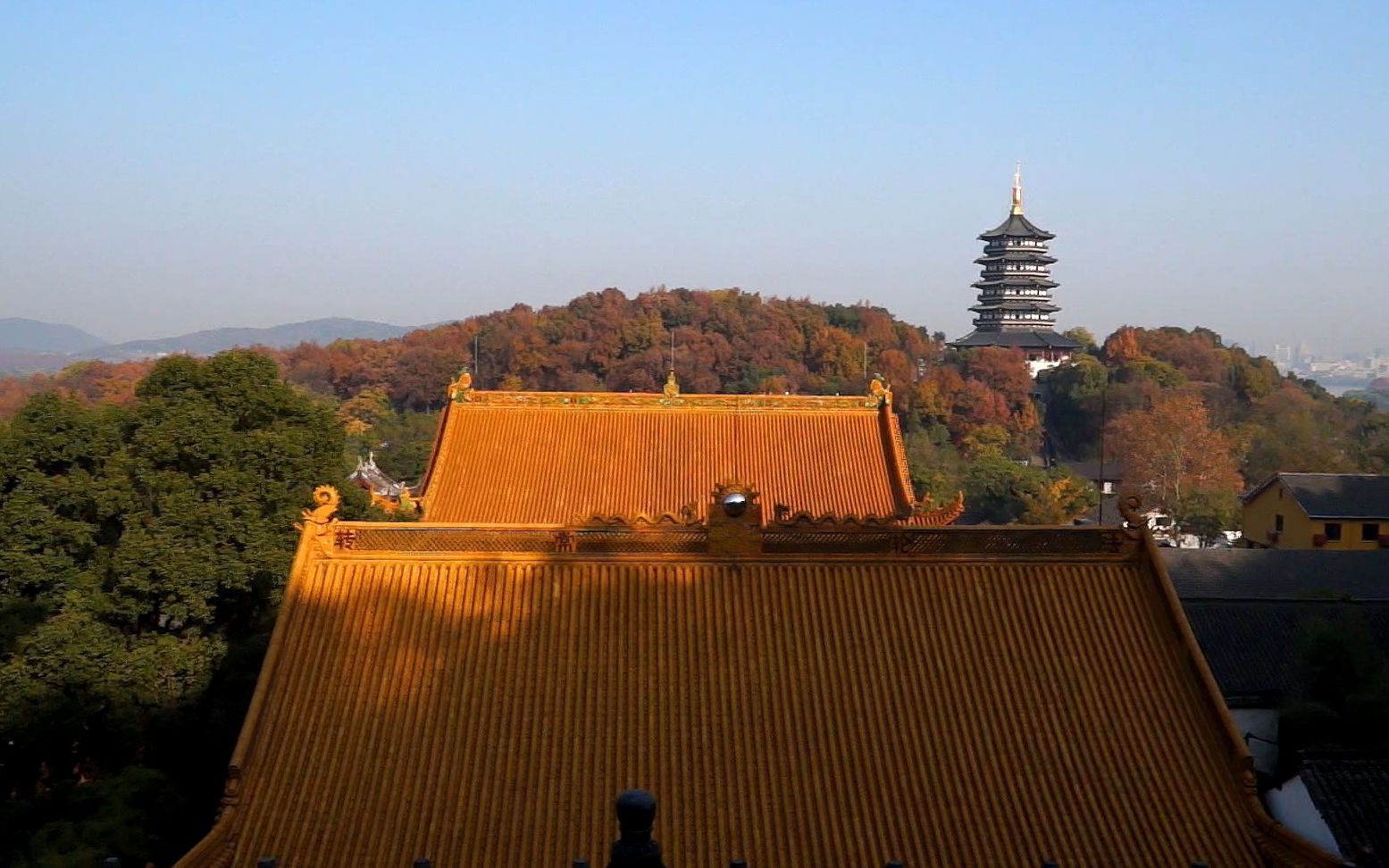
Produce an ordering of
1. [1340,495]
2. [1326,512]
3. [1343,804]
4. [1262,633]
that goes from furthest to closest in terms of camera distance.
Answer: [1340,495], [1326,512], [1262,633], [1343,804]

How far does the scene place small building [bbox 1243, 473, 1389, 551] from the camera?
3173 centimetres

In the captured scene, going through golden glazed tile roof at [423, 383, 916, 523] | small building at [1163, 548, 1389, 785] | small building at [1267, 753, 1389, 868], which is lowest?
small building at [1163, 548, 1389, 785]

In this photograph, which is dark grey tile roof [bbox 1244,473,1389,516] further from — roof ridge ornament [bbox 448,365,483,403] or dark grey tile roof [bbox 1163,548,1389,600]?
roof ridge ornament [bbox 448,365,483,403]

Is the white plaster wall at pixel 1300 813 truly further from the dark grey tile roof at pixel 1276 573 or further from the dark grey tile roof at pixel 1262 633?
the dark grey tile roof at pixel 1276 573

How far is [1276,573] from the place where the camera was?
24547mm

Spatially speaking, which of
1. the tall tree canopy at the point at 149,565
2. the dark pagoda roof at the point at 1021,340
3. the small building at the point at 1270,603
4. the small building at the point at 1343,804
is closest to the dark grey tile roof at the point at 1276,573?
the small building at the point at 1270,603

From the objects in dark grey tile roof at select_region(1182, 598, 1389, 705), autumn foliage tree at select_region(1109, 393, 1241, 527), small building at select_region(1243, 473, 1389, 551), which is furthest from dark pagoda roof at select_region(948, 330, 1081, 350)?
dark grey tile roof at select_region(1182, 598, 1389, 705)

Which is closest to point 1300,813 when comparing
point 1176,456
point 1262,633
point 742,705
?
point 742,705

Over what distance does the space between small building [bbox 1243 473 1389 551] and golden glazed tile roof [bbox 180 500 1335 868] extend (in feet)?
81.7

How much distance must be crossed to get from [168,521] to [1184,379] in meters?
67.4

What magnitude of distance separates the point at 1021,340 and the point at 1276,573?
59.0 m

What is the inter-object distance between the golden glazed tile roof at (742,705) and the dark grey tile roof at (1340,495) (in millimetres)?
25117

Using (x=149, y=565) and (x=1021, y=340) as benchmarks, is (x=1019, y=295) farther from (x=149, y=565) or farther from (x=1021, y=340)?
(x=149, y=565)

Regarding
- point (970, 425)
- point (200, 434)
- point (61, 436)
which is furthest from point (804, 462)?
point (970, 425)
